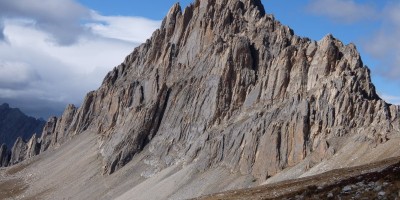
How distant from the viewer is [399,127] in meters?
116

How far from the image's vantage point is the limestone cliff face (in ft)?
421

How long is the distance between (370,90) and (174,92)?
74700mm

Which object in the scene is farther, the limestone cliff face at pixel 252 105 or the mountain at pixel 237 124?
the limestone cliff face at pixel 252 105

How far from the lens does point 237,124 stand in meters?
154

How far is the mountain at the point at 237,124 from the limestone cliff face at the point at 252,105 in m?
0.35

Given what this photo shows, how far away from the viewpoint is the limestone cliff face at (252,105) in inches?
5054

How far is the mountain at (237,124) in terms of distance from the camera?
411 ft

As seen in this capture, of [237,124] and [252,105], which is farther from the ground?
[252,105]

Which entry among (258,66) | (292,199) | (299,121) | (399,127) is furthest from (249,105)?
(292,199)

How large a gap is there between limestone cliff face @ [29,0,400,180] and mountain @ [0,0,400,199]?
345 mm

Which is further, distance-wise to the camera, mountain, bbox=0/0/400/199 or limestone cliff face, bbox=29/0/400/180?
limestone cliff face, bbox=29/0/400/180

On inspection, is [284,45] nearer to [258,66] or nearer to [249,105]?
[258,66]

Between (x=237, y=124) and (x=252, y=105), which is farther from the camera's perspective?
(x=252, y=105)

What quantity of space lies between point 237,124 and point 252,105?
9569 mm
